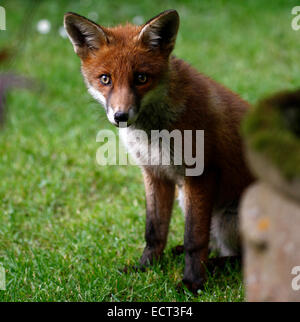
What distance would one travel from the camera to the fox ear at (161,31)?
3.70 m

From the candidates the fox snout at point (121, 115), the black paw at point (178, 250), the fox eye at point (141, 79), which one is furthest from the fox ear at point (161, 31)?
the black paw at point (178, 250)

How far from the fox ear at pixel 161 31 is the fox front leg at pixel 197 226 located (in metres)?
1.06

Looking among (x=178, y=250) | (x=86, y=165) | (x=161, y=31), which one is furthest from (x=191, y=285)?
(x=86, y=165)

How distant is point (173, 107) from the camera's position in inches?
150

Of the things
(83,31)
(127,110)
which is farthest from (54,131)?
(127,110)

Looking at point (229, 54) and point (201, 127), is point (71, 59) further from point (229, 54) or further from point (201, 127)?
point (201, 127)

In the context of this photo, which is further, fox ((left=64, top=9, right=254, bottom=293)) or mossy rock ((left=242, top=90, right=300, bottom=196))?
fox ((left=64, top=9, right=254, bottom=293))

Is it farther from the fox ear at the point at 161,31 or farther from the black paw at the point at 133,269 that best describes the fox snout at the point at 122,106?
the black paw at the point at 133,269

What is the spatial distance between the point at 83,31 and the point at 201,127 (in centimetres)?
119

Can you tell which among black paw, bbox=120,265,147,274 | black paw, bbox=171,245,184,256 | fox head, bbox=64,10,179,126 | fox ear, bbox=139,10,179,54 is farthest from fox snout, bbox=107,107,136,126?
black paw, bbox=171,245,184,256

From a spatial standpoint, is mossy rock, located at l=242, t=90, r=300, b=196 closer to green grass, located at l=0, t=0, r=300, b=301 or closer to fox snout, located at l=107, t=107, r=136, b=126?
green grass, located at l=0, t=0, r=300, b=301

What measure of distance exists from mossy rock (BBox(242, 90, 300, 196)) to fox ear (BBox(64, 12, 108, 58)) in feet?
6.21

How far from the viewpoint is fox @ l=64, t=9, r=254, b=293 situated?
3623 millimetres

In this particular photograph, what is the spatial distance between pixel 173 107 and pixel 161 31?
59 cm
